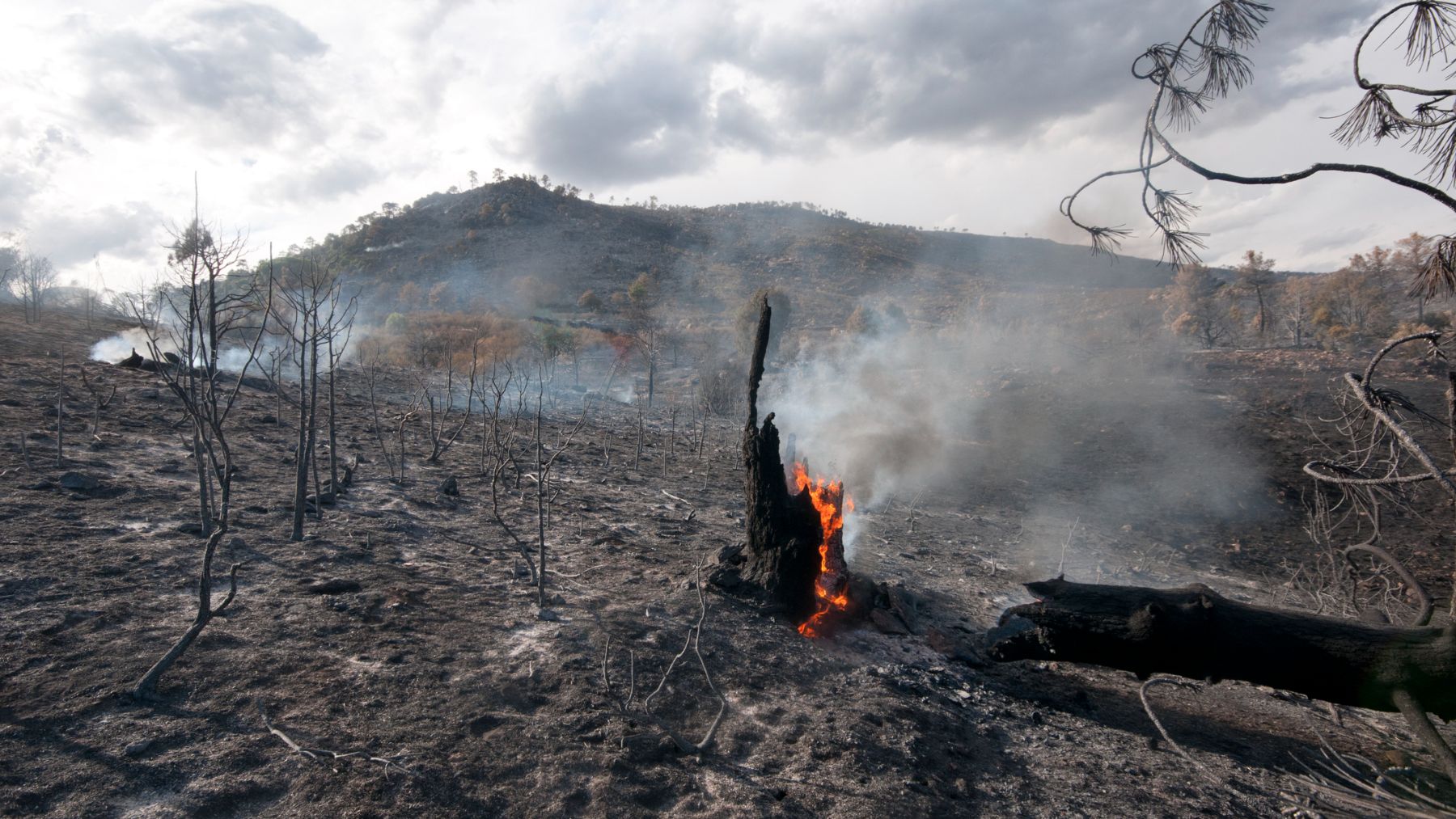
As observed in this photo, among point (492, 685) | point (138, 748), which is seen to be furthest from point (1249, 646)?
point (138, 748)

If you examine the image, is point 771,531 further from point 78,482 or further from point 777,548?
point 78,482

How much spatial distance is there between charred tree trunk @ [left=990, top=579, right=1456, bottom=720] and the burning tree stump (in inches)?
77.2

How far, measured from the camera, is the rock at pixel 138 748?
3.51 metres

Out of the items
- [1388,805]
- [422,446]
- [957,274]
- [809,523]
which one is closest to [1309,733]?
[1388,805]

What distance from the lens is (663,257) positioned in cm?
5619

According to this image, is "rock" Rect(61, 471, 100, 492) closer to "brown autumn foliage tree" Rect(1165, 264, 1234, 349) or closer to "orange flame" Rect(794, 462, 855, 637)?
"orange flame" Rect(794, 462, 855, 637)

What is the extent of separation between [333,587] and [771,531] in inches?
164

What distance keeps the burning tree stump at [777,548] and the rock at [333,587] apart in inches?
137

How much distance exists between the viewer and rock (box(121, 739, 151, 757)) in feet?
11.5

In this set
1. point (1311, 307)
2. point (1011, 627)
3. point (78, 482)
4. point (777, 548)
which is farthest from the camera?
point (1311, 307)

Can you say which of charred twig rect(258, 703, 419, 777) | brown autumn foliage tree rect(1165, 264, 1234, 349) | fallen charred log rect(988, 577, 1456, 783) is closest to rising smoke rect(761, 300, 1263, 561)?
brown autumn foliage tree rect(1165, 264, 1234, 349)

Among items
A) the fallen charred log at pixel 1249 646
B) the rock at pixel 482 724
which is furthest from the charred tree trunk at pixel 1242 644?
the rock at pixel 482 724

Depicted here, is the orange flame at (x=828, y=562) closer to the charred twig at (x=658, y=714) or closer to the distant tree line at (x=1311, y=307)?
the charred twig at (x=658, y=714)

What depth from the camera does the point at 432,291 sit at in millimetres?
41781
